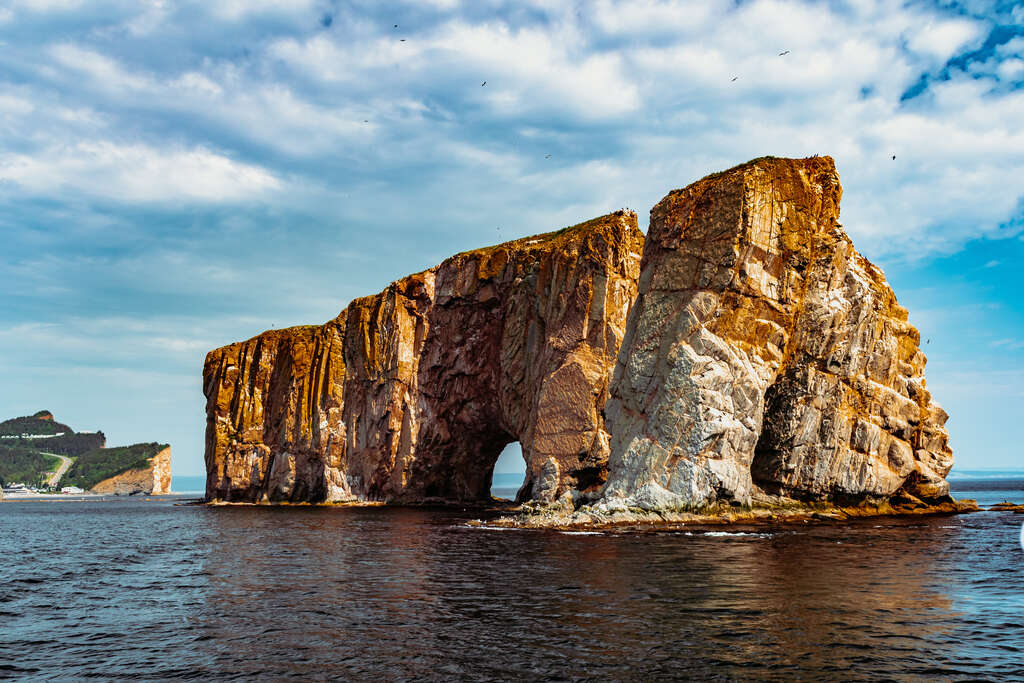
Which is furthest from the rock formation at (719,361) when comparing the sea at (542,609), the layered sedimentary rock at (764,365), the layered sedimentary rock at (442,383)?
the sea at (542,609)

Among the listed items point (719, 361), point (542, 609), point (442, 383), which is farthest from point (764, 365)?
point (442, 383)

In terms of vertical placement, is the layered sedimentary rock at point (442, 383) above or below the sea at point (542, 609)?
above

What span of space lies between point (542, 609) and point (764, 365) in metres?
35.9

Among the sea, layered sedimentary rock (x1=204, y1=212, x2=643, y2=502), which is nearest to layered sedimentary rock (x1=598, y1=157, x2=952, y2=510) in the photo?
the sea

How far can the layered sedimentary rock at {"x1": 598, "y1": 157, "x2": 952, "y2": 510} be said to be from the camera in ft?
171

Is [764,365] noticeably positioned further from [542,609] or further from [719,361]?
[542,609]

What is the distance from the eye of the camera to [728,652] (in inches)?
705

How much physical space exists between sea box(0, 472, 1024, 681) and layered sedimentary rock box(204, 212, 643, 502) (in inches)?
1069

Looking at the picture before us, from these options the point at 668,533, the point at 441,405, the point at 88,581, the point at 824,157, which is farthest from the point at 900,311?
the point at 88,581

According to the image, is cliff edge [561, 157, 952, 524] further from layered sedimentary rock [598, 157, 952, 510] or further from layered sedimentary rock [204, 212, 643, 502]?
layered sedimentary rock [204, 212, 643, 502]

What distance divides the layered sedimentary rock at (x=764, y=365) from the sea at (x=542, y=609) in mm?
9073

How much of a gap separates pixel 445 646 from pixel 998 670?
12.9 m

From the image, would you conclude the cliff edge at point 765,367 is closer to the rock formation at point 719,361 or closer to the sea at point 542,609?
the rock formation at point 719,361

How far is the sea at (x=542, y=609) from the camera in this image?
1744cm
